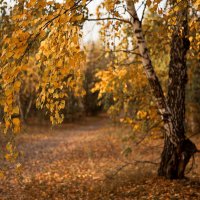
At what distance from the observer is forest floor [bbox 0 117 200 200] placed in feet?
23.2

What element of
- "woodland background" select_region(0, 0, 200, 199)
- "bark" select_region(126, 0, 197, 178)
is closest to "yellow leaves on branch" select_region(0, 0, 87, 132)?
"woodland background" select_region(0, 0, 200, 199)

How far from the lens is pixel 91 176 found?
10.4 meters

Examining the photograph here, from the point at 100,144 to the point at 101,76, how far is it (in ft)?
36.3

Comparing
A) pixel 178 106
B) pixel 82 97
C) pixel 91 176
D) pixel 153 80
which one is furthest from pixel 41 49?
pixel 91 176

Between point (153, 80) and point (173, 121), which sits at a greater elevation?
point (153, 80)

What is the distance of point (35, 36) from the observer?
3008mm

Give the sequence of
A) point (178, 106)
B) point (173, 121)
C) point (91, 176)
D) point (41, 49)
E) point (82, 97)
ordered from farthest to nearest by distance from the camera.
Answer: point (91, 176), point (178, 106), point (173, 121), point (82, 97), point (41, 49)

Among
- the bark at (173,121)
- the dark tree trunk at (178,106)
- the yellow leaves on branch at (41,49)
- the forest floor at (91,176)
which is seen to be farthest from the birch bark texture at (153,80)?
the yellow leaves on branch at (41,49)

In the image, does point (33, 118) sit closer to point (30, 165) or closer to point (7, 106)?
point (30, 165)

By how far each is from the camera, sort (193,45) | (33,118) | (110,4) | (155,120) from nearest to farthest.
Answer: (110,4)
(193,45)
(155,120)
(33,118)

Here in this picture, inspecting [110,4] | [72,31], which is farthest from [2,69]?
[110,4]

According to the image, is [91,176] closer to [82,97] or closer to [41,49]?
[82,97]

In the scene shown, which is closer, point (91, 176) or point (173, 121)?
point (173, 121)

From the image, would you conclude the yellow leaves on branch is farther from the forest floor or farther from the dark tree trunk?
the dark tree trunk
